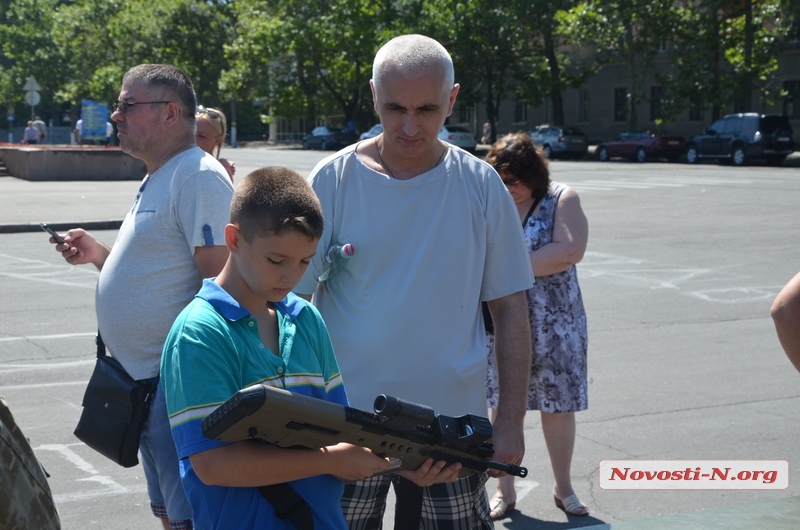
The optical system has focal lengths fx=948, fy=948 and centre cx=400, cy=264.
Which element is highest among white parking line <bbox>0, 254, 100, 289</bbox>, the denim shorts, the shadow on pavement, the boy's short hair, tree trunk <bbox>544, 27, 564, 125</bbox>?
tree trunk <bbox>544, 27, 564, 125</bbox>

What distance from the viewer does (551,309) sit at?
4637 mm

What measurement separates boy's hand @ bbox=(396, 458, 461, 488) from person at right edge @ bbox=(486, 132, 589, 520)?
2.21 m

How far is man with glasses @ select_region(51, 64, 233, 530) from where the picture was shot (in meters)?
3.09

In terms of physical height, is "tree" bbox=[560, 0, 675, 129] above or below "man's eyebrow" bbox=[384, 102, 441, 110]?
above

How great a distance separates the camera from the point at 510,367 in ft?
9.34

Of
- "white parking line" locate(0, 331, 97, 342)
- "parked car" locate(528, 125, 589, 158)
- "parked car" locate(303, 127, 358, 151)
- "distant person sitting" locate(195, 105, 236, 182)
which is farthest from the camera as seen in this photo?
"parked car" locate(303, 127, 358, 151)

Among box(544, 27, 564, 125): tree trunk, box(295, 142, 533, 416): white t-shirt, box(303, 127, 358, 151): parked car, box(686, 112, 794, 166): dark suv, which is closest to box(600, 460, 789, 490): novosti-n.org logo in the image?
box(295, 142, 533, 416): white t-shirt

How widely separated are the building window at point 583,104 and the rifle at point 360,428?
175ft

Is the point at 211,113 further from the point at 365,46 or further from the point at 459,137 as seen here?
the point at 365,46

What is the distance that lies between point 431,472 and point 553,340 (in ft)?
8.05

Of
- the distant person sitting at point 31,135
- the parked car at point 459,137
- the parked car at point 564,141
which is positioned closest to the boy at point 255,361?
the parked car at point 564,141

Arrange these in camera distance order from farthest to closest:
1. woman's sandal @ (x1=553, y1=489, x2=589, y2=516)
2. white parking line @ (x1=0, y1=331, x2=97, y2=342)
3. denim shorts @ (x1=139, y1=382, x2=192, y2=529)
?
white parking line @ (x1=0, y1=331, x2=97, y2=342), woman's sandal @ (x1=553, y1=489, x2=589, y2=516), denim shorts @ (x1=139, y1=382, x2=192, y2=529)

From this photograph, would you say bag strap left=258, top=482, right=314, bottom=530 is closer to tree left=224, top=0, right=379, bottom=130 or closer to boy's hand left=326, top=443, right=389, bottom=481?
boy's hand left=326, top=443, right=389, bottom=481

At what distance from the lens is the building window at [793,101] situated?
143ft
